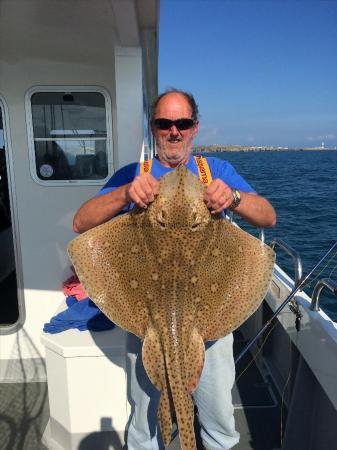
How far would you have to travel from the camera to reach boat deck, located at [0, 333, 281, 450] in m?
3.68

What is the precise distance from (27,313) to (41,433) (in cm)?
152

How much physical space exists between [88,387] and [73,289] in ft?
4.19

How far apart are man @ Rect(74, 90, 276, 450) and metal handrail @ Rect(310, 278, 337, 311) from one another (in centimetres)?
102

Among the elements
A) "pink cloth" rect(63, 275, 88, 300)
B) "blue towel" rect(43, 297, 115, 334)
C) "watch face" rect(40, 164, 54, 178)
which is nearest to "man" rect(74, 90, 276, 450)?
"blue towel" rect(43, 297, 115, 334)

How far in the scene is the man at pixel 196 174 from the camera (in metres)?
2.42

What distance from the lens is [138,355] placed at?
8.79 ft

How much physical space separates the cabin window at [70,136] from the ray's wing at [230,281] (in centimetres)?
280

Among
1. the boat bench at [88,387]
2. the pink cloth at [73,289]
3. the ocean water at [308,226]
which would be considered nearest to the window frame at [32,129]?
the pink cloth at [73,289]

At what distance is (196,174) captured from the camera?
2.59m

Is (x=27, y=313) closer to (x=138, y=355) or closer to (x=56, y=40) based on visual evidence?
(x=138, y=355)

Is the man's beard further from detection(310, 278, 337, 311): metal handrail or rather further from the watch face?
the watch face

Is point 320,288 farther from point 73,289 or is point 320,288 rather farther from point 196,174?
point 73,289

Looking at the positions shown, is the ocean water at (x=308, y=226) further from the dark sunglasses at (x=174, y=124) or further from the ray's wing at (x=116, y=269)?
the ray's wing at (x=116, y=269)

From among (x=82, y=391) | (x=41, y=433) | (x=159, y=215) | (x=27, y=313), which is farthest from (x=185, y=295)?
(x=27, y=313)
